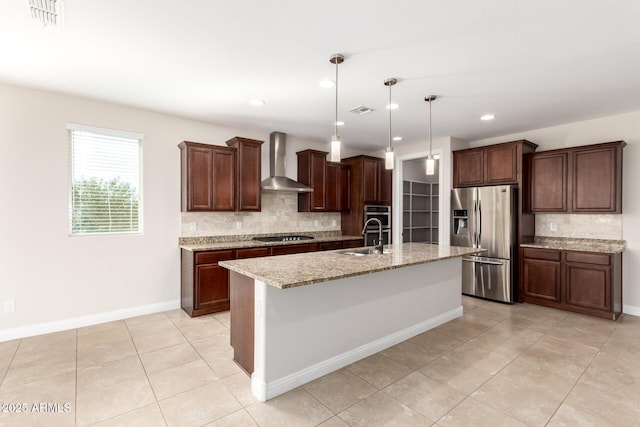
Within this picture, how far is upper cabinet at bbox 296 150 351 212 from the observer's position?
209 inches

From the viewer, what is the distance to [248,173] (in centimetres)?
452

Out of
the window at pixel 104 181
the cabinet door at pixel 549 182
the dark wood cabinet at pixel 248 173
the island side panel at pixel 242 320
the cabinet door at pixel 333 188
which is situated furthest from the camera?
the cabinet door at pixel 333 188

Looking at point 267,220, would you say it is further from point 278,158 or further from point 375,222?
point 375,222

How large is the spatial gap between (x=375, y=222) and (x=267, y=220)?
195cm

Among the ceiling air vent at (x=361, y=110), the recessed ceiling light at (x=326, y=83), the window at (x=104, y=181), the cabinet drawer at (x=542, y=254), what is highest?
the ceiling air vent at (x=361, y=110)

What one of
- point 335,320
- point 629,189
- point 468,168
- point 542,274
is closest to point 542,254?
point 542,274

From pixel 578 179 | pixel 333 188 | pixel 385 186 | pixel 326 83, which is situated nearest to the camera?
pixel 326 83

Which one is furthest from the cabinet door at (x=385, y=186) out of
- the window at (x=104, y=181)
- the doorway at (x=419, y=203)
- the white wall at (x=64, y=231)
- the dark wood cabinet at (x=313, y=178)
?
the window at (x=104, y=181)

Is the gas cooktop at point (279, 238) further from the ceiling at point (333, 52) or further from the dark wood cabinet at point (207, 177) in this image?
the ceiling at point (333, 52)

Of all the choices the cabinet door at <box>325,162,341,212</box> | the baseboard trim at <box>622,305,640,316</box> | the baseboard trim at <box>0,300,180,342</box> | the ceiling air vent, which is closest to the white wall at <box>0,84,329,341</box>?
the baseboard trim at <box>0,300,180,342</box>

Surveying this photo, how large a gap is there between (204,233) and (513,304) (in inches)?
178

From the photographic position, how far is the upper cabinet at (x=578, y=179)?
392cm

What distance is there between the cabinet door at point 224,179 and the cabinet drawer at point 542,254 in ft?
13.9

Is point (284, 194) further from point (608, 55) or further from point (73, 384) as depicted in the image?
point (608, 55)
